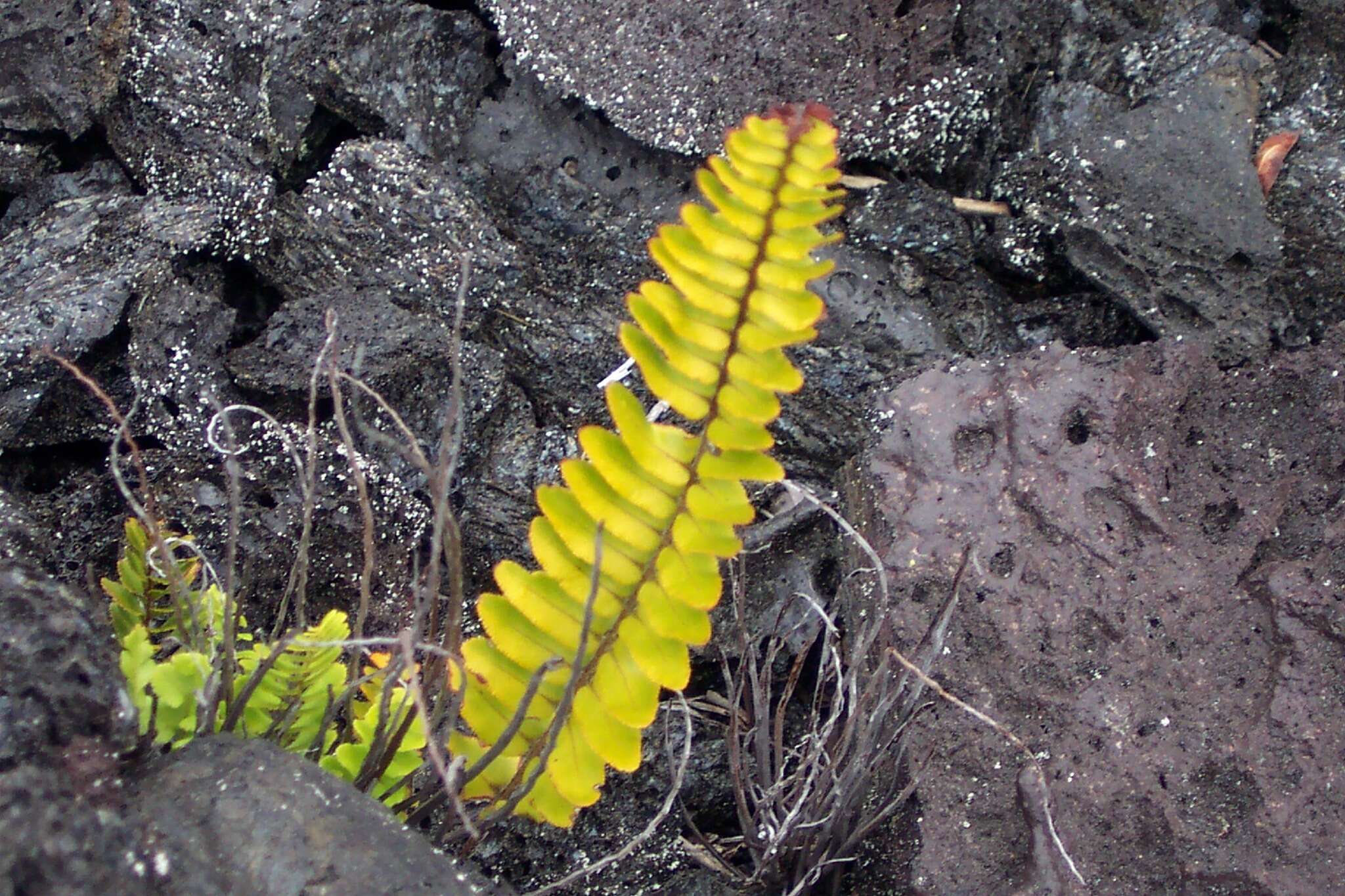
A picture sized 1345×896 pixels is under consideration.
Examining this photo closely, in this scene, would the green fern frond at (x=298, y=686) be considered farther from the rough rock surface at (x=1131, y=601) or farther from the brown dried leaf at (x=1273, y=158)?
the brown dried leaf at (x=1273, y=158)

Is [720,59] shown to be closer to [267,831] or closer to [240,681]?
[240,681]

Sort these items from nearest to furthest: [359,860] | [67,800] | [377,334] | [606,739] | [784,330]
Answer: [67,800], [359,860], [784,330], [606,739], [377,334]

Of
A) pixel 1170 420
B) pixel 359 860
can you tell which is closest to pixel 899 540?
pixel 1170 420

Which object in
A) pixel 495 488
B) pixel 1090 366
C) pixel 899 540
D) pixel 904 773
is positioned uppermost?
pixel 1090 366

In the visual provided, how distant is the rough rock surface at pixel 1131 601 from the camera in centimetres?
166

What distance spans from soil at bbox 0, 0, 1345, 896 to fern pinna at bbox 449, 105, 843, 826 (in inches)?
16.9

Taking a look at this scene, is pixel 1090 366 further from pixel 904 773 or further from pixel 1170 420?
pixel 904 773

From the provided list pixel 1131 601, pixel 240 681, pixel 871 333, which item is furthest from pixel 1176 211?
pixel 240 681

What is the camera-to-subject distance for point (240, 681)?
1.56m

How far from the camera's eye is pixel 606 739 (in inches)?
58.5

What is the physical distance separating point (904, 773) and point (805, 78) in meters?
1.34

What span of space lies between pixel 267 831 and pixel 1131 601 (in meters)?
1.29

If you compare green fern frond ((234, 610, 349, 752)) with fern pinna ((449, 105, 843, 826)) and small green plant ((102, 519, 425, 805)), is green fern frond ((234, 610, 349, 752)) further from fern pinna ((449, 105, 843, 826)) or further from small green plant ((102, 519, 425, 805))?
fern pinna ((449, 105, 843, 826))

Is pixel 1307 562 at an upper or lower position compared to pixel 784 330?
lower
